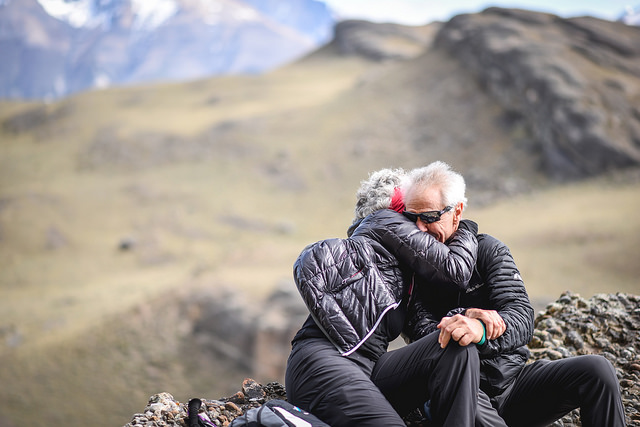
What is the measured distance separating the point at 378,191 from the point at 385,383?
112cm

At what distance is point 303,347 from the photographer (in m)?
2.71

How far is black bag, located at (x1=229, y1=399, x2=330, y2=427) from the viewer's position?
7.88 feet

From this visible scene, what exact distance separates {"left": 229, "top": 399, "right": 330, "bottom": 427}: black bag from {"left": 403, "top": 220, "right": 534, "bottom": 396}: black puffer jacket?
2.60 feet

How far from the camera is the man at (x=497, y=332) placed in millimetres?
2477

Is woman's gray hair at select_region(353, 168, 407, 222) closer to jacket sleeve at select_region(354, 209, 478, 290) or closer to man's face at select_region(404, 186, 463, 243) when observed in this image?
man's face at select_region(404, 186, 463, 243)

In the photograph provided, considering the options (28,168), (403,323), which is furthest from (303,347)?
(28,168)

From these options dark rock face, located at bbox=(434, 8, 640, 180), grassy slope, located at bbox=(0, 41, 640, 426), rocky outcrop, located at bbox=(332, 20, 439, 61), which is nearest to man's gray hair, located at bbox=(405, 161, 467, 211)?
grassy slope, located at bbox=(0, 41, 640, 426)

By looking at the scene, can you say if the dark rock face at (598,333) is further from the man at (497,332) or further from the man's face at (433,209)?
the man's face at (433,209)

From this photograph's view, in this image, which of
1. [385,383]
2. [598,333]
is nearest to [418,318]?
[385,383]

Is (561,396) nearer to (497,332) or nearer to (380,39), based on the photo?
(497,332)

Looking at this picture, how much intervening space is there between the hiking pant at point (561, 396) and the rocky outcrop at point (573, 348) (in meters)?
0.82

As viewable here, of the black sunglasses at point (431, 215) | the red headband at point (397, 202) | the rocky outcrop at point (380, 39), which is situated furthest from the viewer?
the rocky outcrop at point (380, 39)

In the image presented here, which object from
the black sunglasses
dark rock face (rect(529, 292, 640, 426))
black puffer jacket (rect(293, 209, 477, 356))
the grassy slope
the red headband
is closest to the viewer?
black puffer jacket (rect(293, 209, 477, 356))

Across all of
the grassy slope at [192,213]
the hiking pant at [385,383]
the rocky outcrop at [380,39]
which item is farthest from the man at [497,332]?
the rocky outcrop at [380,39]
